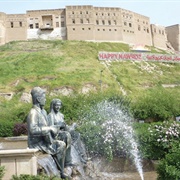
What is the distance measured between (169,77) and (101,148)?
48701 mm

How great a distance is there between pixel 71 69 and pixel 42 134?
49.8 meters

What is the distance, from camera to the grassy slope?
5159cm

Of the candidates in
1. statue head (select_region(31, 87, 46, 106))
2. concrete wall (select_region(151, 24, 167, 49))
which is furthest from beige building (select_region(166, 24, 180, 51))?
statue head (select_region(31, 87, 46, 106))

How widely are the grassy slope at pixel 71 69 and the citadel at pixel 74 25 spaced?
366 cm

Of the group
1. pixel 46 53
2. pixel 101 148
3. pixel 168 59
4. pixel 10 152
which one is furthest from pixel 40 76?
pixel 10 152

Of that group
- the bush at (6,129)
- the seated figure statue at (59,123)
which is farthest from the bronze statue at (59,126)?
the bush at (6,129)

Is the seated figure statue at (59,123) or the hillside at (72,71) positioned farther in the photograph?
the hillside at (72,71)

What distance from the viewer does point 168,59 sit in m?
72.3

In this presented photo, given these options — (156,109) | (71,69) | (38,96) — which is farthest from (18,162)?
(71,69)

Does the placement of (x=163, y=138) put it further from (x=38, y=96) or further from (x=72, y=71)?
(x=72, y=71)

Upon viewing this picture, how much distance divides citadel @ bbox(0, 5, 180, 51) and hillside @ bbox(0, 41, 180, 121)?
3.54m

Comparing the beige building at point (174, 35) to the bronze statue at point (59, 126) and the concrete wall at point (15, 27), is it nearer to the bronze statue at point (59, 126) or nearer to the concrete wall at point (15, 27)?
the concrete wall at point (15, 27)

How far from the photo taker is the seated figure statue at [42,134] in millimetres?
7621

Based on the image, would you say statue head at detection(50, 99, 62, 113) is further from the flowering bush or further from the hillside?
the hillside
